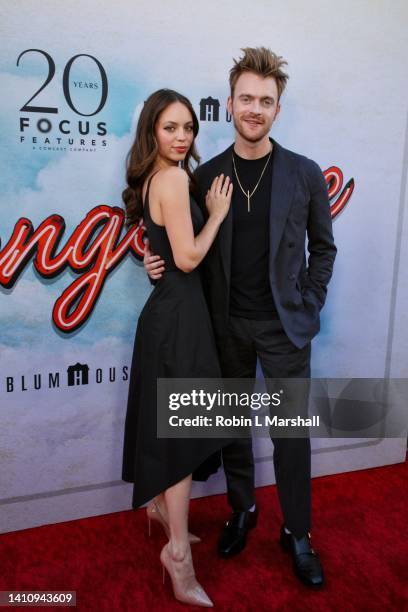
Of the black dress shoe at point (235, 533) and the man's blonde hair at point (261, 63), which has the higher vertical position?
the man's blonde hair at point (261, 63)

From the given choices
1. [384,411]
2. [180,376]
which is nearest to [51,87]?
[180,376]

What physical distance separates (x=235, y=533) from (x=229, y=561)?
136mm

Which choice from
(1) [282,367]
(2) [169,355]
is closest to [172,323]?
(2) [169,355]

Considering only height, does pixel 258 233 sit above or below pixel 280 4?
below

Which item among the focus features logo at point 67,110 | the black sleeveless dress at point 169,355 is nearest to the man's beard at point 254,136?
the black sleeveless dress at point 169,355

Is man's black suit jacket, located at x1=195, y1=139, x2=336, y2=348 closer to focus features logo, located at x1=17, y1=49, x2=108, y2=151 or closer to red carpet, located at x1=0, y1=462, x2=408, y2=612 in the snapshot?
focus features logo, located at x1=17, y1=49, x2=108, y2=151

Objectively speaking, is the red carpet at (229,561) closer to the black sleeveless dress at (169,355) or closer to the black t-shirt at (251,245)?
the black sleeveless dress at (169,355)

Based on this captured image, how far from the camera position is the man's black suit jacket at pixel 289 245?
2387 millimetres

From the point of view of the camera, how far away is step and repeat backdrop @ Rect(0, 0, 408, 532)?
2.49 metres

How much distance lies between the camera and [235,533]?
271 cm

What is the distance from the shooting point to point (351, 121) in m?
3.00

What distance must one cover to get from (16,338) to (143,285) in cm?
64

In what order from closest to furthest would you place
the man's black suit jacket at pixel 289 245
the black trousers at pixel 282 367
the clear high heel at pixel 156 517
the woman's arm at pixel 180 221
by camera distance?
the woman's arm at pixel 180 221 → the man's black suit jacket at pixel 289 245 → the black trousers at pixel 282 367 → the clear high heel at pixel 156 517

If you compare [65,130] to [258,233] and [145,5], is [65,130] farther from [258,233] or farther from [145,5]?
[258,233]
